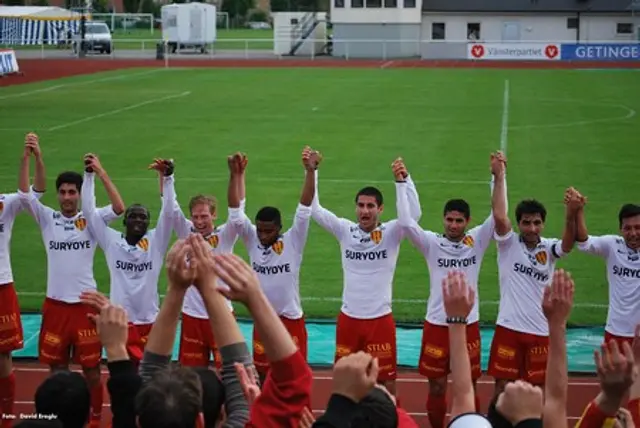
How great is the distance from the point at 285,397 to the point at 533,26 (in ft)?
214

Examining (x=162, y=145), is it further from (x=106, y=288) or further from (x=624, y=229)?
(x=624, y=229)

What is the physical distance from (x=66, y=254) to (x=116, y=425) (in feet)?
18.0

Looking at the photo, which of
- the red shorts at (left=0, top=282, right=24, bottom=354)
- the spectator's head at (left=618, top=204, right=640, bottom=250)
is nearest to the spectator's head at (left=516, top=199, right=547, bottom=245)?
the spectator's head at (left=618, top=204, right=640, bottom=250)

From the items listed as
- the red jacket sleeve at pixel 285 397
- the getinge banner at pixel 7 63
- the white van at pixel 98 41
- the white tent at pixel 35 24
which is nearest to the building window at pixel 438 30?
the white van at pixel 98 41

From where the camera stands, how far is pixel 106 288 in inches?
570

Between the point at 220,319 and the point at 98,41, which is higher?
the point at 98,41

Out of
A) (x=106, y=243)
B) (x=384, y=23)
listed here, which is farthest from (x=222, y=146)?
(x=384, y=23)

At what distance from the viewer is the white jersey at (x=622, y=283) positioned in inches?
368

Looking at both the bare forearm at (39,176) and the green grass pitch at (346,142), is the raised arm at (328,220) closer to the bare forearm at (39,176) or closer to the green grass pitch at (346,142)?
the bare forearm at (39,176)

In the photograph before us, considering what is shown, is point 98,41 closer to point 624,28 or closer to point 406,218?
point 624,28

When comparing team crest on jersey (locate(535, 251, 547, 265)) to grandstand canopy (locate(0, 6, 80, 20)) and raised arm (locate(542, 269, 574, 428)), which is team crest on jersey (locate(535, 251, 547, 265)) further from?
grandstand canopy (locate(0, 6, 80, 20))

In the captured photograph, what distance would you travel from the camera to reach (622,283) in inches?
372

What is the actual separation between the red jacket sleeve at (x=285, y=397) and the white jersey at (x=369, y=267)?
512 centimetres

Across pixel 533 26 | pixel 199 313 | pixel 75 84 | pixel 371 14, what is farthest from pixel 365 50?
pixel 199 313
